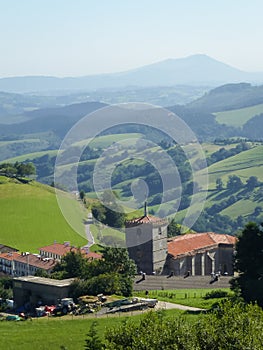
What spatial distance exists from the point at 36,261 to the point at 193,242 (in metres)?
15.0

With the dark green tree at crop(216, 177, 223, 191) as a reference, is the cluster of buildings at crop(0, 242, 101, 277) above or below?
above

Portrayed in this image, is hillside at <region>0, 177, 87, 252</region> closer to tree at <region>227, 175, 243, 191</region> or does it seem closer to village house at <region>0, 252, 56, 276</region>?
village house at <region>0, 252, 56, 276</region>

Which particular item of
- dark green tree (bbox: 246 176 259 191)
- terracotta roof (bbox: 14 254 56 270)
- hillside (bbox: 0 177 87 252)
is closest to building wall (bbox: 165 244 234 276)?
terracotta roof (bbox: 14 254 56 270)

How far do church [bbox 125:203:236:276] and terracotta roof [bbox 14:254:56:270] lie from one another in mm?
7208

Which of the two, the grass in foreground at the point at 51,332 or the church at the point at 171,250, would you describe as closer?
the grass in foreground at the point at 51,332

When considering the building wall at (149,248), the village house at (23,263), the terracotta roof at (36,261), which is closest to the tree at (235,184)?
the village house at (23,263)

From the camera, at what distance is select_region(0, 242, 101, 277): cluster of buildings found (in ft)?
205

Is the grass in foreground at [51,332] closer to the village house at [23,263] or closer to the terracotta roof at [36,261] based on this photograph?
the village house at [23,263]

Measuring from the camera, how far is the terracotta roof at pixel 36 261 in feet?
198

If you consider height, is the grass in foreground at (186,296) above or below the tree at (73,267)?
below

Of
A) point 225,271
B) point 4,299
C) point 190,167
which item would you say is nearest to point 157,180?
point 190,167

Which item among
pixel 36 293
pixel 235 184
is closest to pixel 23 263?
pixel 36 293

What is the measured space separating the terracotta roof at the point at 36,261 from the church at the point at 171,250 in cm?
721

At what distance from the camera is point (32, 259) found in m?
64.8
